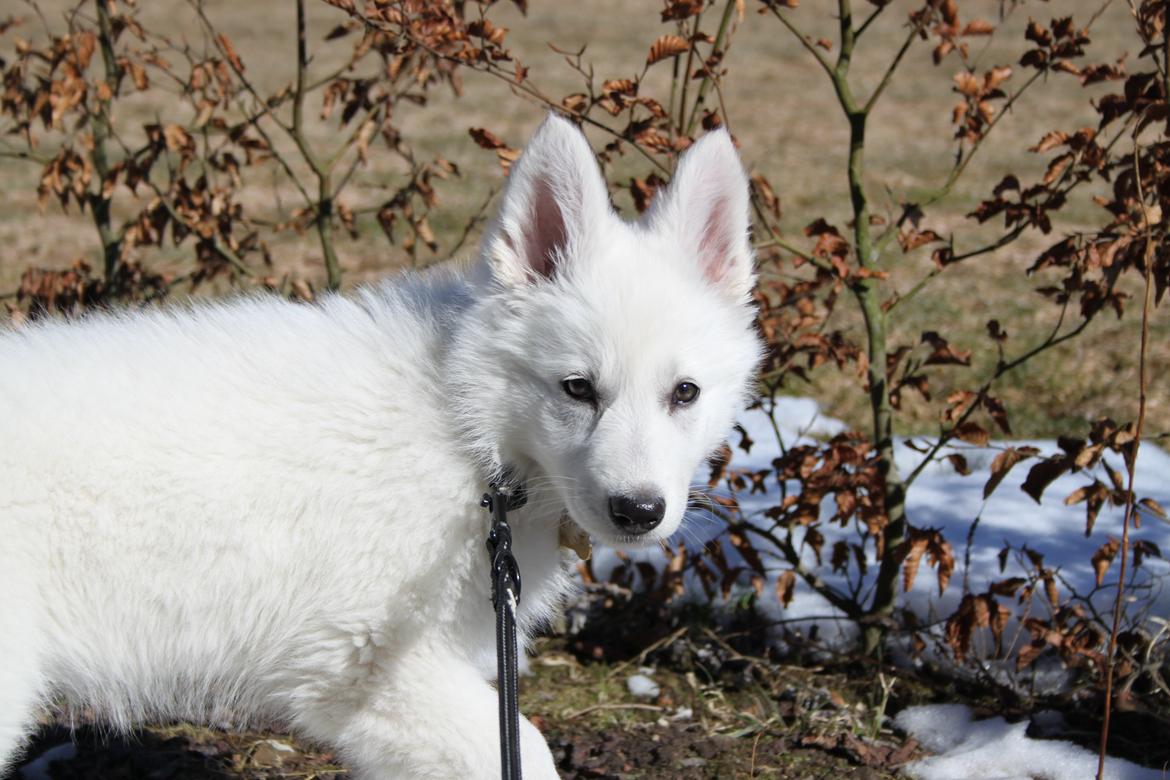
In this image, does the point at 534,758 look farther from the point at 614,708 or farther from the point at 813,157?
the point at 813,157

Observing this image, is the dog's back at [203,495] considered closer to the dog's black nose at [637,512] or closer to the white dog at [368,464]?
the white dog at [368,464]

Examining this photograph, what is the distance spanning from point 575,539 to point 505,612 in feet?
1.66

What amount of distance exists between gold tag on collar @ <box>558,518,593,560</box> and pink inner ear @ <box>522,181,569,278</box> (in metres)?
0.62

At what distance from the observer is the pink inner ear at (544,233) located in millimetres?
2691

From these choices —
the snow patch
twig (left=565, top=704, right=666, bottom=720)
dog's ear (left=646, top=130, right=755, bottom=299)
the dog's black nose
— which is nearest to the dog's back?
the dog's black nose

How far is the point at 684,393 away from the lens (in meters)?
2.59

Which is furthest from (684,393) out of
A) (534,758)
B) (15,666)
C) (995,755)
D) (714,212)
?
(995,755)

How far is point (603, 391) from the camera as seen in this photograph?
2512 mm

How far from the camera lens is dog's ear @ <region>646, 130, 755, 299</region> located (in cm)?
270

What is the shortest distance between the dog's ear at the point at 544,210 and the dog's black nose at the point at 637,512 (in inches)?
25.1

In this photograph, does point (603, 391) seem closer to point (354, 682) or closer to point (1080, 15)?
point (354, 682)

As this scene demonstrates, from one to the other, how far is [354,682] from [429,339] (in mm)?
824

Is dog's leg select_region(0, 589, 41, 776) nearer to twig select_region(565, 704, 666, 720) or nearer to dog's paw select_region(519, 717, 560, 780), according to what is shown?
dog's paw select_region(519, 717, 560, 780)

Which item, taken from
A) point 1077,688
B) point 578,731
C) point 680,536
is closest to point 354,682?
point 578,731
